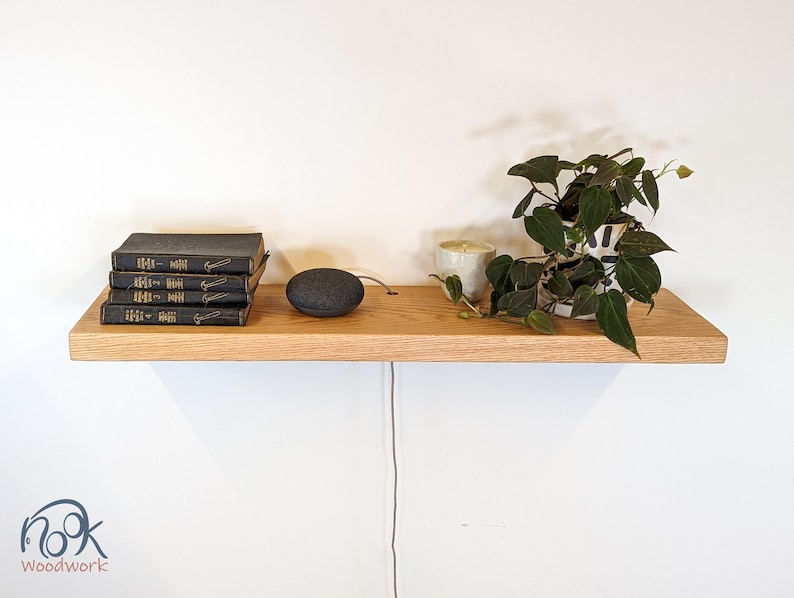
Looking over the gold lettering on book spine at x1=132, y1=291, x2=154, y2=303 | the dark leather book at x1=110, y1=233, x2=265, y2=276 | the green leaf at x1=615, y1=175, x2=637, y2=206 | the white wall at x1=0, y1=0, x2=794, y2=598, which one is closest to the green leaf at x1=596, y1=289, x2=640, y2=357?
the green leaf at x1=615, y1=175, x2=637, y2=206

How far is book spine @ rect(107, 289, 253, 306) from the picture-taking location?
864mm

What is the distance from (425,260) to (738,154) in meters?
0.52

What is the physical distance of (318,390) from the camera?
Answer: 1.12 m

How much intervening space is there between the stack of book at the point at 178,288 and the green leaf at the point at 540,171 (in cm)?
38

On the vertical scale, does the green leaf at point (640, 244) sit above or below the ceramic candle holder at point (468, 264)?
above

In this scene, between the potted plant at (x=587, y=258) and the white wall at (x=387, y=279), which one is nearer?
the potted plant at (x=587, y=258)

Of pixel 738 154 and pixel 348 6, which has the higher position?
pixel 348 6

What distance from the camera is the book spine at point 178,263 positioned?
0.86m

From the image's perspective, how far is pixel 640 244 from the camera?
861 millimetres

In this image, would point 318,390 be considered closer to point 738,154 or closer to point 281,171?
point 281,171

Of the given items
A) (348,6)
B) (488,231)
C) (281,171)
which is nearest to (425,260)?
(488,231)

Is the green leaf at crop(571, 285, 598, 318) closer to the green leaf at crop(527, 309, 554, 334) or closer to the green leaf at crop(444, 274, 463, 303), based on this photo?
the green leaf at crop(527, 309, 554, 334)

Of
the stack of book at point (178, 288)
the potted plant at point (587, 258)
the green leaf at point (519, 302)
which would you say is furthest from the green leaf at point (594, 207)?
the stack of book at point (178, 288)

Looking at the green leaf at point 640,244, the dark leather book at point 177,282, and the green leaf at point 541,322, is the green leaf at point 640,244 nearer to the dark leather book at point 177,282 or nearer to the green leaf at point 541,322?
the green leaf at point 541,322
